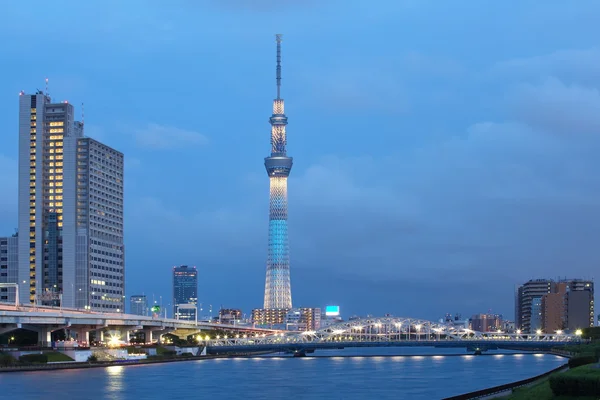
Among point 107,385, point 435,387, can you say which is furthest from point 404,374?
point 107,385

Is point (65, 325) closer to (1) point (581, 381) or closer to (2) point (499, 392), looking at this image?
(2) point (499, 392)

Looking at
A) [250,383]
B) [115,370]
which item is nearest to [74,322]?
[115,370]

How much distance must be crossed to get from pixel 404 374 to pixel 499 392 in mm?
45310

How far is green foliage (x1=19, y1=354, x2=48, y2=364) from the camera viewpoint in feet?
381

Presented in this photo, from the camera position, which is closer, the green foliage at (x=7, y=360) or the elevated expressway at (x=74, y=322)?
the green foliage at (x=7, y=360)

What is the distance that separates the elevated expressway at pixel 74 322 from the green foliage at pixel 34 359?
3.50m

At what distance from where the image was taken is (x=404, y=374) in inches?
4333

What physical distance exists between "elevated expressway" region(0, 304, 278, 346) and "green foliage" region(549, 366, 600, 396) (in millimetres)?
78934

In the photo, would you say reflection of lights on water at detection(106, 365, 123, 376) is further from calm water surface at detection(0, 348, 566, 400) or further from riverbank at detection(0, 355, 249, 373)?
riverbank at detection(0, 355, 249, 373)

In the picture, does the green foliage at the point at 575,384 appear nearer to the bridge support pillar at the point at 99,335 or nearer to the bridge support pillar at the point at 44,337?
the bridge support pillar at the point at 44,337

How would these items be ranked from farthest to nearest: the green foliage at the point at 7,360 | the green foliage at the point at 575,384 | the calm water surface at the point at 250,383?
the green foliage at the point at 7,360
the calm water surface at the point at 250,383
the green foliage at the point at 575,384

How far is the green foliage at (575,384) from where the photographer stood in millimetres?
46031

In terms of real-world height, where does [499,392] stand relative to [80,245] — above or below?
below

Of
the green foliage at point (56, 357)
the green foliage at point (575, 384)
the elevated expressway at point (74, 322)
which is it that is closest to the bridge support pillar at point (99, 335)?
the elevated expressway at point (74, 322)
